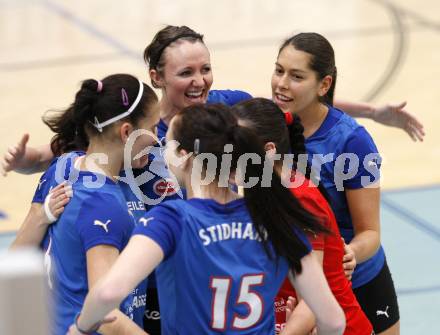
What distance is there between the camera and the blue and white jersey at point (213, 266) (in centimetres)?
278

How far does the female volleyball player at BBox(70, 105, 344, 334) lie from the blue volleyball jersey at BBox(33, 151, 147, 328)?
41 cm

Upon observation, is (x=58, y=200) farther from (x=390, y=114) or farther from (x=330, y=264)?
(x=390, y=114)

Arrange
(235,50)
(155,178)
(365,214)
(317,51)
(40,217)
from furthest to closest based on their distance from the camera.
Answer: (235,50) < (317,51) < (365,214) < (155,178) < (40,217)

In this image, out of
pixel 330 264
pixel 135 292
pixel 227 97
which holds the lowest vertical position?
pixel 135 292

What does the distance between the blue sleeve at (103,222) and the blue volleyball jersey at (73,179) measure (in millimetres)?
64

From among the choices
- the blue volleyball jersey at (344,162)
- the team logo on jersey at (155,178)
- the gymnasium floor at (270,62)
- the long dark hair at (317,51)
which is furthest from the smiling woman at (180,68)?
the gymnasium floor at (270,62)

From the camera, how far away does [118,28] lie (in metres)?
11.0

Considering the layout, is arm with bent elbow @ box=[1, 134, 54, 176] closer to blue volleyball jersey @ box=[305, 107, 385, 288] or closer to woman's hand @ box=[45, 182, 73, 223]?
woman's hand @ box=[45, 182, 73, 223]

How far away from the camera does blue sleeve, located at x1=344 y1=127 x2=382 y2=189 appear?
12.7 ft

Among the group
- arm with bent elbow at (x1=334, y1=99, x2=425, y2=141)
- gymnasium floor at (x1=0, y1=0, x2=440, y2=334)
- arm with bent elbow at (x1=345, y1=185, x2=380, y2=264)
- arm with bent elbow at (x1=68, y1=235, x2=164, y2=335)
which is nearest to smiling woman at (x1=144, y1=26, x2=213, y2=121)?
arm with bent elbow at (x1=345, y1=185, x2=380, y2=264)

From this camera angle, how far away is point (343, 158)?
12.7 ft

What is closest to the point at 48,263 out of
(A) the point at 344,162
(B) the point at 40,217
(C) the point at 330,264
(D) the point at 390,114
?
(B) the point at 40,217

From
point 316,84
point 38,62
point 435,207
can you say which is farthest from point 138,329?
point 38,62

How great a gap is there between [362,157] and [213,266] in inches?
50.4
